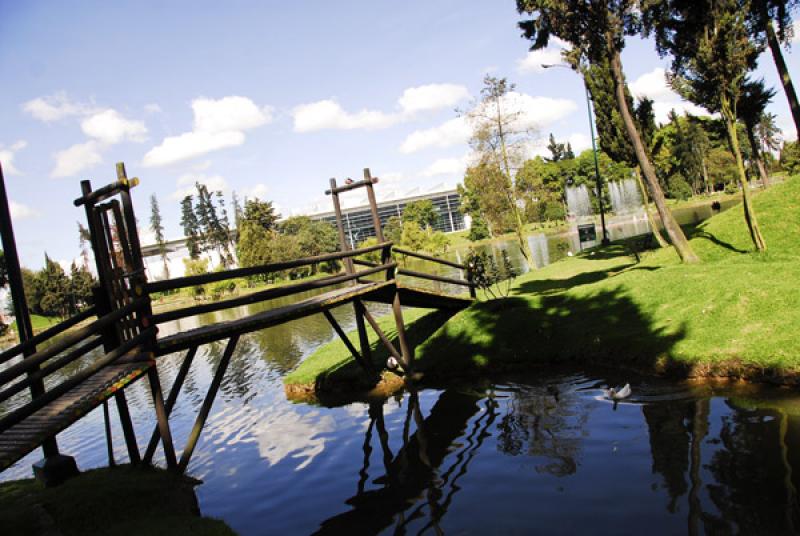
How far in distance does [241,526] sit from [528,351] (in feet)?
25.5

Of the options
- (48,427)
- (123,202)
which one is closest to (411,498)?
(48,427)

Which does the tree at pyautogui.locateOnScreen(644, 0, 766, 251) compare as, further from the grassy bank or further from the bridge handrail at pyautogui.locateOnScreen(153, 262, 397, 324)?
the bridge handrail at pyautogui.locateOnScreen(153, 262, 397, 324)

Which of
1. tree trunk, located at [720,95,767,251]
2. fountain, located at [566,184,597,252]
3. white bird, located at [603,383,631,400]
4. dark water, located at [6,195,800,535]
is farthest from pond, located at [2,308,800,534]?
fountain, located at [566,184,597,252]

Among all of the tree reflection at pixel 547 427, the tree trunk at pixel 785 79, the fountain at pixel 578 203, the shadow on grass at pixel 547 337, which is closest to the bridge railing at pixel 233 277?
the shadow on grass at pixel 547 337

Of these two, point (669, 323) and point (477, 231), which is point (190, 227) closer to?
point (477, 231)

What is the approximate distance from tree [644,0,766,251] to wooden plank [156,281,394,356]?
12138mm

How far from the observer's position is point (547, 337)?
13156mm

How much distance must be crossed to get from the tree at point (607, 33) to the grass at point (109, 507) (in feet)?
49.2

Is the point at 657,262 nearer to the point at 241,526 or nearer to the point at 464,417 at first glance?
the point at 464,417

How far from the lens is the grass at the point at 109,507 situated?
6227 millimetres

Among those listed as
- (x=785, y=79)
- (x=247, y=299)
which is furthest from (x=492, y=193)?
(x=247, y=299)

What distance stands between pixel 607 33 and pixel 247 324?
14199 mm

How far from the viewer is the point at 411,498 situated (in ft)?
23.7

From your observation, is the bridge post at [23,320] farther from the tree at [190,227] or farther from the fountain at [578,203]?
the tree at [190,227]
